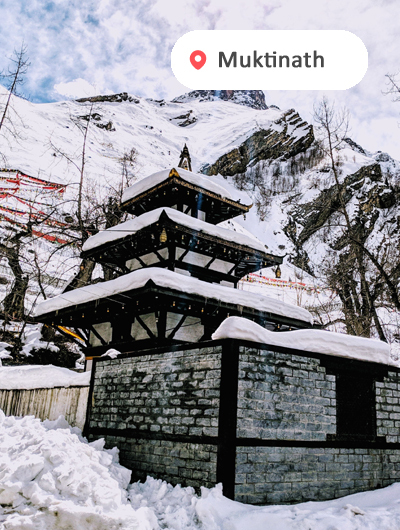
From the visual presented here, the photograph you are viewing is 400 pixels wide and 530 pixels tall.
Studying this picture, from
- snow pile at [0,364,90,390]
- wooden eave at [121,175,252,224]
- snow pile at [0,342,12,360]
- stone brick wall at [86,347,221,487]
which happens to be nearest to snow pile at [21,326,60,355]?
snow pile at [0,342,12,360]

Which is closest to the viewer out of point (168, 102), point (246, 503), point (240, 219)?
point (246, 503)

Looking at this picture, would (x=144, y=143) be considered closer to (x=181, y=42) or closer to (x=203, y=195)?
(x=203, y=195)

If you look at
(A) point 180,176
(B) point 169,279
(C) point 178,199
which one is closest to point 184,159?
(C) point 178,199

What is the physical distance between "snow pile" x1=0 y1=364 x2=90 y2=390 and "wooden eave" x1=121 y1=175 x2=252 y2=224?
5927 mm

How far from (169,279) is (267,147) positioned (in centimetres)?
4624

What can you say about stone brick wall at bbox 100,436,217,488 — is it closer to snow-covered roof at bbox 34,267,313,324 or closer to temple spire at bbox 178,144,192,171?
snow-covered roof at bbox 34,267,313,324

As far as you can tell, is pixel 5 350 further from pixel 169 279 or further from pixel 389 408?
pixel 389 408

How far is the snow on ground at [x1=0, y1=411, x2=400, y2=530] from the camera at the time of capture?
17.9ft

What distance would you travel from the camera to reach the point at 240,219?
48.8m

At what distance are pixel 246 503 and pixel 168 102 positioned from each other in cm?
8971

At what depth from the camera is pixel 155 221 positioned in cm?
1238

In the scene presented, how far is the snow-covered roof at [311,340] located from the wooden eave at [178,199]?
7223mm

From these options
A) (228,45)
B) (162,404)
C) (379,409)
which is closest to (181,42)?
(228,45)

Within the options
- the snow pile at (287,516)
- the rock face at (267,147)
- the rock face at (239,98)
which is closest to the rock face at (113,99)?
the rock face at (239,98)
